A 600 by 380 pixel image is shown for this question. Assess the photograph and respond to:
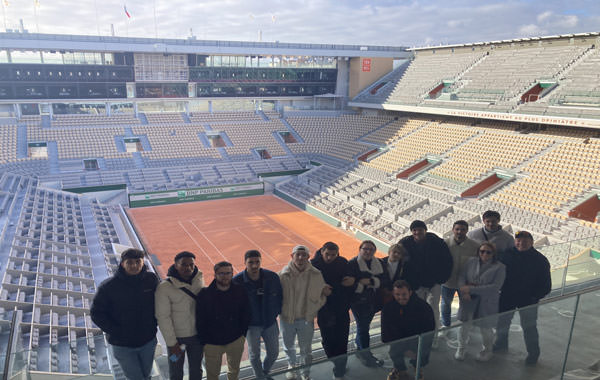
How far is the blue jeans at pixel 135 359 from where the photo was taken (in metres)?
4.46

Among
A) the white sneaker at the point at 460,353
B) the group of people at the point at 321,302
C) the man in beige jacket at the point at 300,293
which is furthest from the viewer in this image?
the man in beige jacket at the point at 300,293

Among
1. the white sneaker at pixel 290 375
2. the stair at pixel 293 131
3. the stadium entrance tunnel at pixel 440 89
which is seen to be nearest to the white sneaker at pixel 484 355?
the white sneaker at pixel 290 375

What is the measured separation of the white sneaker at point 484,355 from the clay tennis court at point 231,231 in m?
13.2

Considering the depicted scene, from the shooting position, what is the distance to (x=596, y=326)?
475 centimetres

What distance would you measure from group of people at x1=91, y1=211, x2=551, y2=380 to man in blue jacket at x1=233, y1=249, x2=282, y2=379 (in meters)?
0.01

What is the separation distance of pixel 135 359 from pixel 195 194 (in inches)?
949

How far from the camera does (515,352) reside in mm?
4441

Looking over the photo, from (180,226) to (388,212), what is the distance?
1079 cm

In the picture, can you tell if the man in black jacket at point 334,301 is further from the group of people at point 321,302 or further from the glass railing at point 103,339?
the glass railing at point 103,339

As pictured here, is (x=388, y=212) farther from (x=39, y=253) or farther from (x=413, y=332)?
(x=413, y=332)

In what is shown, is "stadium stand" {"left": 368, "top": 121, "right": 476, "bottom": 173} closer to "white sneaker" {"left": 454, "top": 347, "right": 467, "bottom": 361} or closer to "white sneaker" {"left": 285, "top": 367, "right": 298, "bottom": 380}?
"white sneaker" {"left": 454, "top": 347, "right": 467, "bottom": 361}

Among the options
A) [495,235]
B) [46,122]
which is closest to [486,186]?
[495,235]

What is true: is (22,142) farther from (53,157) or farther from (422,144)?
(422,144)

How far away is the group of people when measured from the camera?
4320 mm
